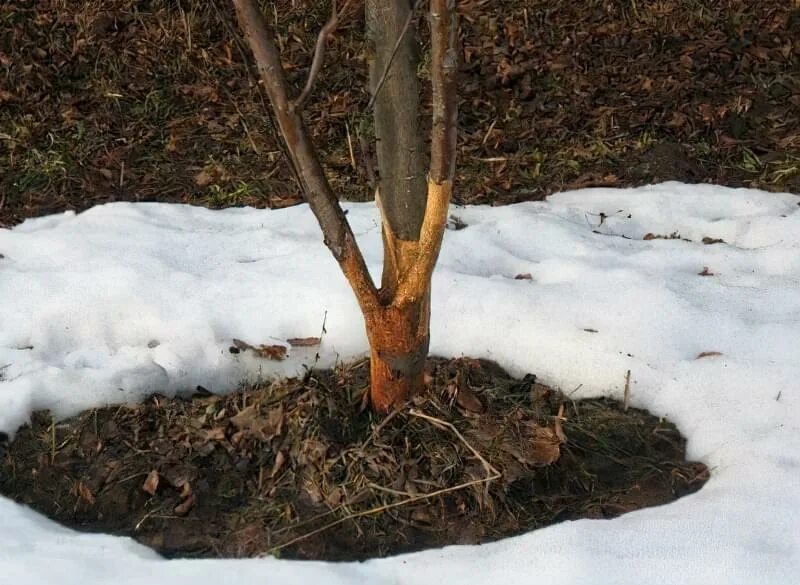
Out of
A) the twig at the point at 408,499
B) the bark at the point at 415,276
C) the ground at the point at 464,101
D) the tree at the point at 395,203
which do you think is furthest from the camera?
the ground at the point at 464,101

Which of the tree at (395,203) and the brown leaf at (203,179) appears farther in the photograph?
the brown leaf at (203,179)

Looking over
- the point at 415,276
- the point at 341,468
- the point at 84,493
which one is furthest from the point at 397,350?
the point at 84,493

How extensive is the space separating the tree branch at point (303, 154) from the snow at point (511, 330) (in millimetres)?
706

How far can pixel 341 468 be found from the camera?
88.8 inches

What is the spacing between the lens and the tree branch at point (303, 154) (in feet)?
5.85

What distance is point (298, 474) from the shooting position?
7.54 feet

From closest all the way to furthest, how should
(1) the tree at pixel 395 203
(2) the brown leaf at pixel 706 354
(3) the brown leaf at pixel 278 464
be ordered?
(1) the tree at pixel 395 203
(3) the brown leaf at pixel 278 464
(2) the brown leaf at pixel 706 354

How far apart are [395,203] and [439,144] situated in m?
0.40

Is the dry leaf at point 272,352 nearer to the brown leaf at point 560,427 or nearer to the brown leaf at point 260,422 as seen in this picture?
the brown leaf at point 260,422

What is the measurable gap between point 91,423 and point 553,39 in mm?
4190

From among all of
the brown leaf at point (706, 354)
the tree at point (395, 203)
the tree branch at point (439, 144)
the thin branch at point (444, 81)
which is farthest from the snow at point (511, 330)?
the thin branch at point (444, 81)

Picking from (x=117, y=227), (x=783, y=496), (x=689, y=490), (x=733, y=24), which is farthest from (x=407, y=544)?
(x=733, y=24)

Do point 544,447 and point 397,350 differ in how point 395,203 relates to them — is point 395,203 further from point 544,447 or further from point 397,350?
point 544,447

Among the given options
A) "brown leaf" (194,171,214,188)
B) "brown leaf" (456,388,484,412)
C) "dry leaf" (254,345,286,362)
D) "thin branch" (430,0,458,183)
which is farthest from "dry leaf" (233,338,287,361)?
"brown leaf" (194,171,214,188)
